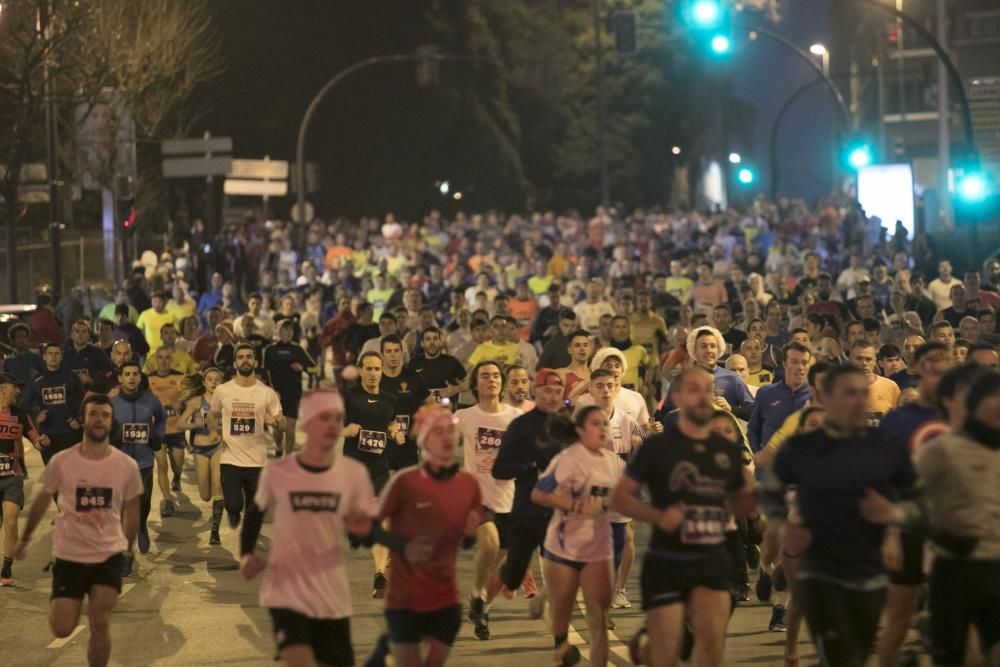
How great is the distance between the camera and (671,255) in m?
35.4

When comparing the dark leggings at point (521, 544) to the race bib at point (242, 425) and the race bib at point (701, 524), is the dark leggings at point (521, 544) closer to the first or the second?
the race bib at point (701, 524)

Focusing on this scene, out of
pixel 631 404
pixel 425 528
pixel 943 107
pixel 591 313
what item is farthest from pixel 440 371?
pixel 943 107

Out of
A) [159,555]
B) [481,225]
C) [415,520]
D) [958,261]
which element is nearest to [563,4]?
[481,225]

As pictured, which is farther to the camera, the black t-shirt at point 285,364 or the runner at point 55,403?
the black t-shirt at point 285,364

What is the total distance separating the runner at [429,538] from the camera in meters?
9.22

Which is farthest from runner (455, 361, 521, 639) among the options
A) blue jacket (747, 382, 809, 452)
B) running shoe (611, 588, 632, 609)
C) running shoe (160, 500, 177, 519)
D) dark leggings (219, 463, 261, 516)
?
running shoe (160, 500, 177, 519)

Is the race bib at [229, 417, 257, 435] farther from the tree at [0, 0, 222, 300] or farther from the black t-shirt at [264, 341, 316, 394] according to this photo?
the tree at [0, 0, 222, 300]

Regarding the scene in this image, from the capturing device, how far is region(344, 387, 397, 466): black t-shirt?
15.0m

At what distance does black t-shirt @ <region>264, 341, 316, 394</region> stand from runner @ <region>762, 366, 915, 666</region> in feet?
43.2

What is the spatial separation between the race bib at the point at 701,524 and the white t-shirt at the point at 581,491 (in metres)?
1.65

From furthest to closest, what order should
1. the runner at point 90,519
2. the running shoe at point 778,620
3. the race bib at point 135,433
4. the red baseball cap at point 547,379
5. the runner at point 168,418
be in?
the runner at point 168,418 < the race bib at point 135,433 < the running shoe at point 778,620 < the red baseball cap at point 547,379 < the runner at point 90,519

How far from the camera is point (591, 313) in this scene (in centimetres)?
2544

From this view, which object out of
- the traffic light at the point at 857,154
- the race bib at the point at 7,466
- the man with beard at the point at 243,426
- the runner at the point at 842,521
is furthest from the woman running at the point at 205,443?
the traffic light at the point at 857,154

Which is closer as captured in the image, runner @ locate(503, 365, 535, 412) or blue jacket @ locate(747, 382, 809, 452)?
blue jacket @ locate(747, 382, 809, 452)
